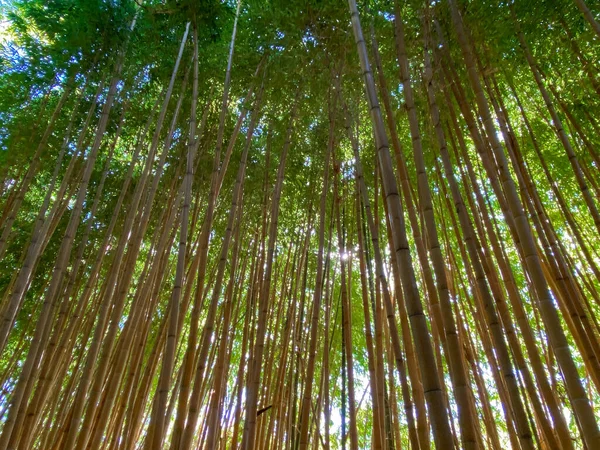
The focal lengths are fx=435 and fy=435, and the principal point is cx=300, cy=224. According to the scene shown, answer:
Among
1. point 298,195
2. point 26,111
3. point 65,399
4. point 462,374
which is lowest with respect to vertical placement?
point 462,374

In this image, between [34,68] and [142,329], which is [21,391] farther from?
[34,68]

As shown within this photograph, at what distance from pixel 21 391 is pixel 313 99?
8.88 ft

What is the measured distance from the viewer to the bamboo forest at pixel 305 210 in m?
1.70

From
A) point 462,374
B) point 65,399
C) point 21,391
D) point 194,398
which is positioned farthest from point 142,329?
point 462,374

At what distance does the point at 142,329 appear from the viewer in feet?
9.68

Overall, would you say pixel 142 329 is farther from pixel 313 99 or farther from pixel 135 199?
pixel 313 99

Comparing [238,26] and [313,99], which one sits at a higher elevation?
[238,26]

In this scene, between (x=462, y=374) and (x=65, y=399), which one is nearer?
(x=462, y=374)

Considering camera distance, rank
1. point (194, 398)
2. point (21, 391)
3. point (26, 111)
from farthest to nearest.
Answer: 1. point (26, 111)
2. point (21, 391)
3. point (194, 398)

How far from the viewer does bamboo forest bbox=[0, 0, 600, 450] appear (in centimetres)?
170

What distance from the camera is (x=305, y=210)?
14.4ft

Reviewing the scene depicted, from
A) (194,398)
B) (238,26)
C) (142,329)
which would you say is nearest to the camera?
(194,398)

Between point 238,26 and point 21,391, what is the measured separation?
2871mm

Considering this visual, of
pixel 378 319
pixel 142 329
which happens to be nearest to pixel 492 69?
pixel 378 319
